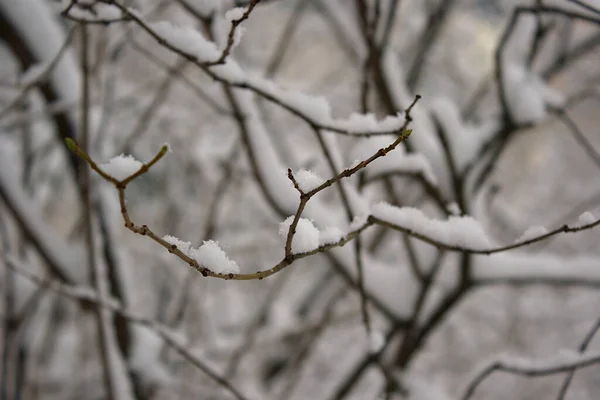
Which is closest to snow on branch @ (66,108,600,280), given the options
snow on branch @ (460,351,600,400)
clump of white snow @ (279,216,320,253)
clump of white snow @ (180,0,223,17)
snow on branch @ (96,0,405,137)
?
clump of white snow @ (279,216,320,253)

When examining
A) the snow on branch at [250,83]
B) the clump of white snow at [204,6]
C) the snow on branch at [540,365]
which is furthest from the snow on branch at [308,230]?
the clump of white snow at [204,6]

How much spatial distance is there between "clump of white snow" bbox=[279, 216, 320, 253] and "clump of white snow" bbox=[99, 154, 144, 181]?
17 cm

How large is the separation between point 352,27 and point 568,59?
86 cm

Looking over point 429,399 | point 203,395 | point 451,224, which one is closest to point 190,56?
point 451,224

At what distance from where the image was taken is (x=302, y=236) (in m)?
0.54

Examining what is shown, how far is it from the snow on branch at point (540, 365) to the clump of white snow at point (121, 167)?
2.59 ft

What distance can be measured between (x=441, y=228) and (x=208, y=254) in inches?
15.7

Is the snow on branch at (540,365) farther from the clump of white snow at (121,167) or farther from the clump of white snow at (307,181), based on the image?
the clump of white snow at (121,167)

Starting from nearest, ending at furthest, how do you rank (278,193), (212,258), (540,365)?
(212,258)
(540,365)
(278,193)

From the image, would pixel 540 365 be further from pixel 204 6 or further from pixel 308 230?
pixel 204 6

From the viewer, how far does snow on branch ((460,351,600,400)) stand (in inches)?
31.8

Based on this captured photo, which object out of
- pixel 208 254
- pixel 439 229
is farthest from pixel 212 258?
pixel 439 229

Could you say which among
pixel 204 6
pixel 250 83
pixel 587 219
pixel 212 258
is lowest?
pixel 212 258

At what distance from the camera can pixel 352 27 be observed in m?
1.88
